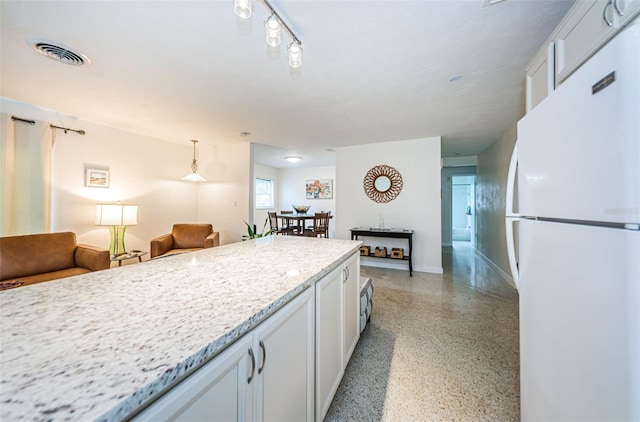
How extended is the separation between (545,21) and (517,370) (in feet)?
7.61

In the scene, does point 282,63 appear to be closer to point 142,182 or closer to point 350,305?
point 350,305

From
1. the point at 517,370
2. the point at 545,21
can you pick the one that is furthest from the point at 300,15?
the point at 517,370

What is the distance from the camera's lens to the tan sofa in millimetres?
2201

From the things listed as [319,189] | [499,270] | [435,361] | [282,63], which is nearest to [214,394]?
[435,361]

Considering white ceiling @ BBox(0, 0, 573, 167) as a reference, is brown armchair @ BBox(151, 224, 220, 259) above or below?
below

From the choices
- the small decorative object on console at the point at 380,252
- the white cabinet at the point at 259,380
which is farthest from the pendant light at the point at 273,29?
the small decorative object on console at the point at 380,252

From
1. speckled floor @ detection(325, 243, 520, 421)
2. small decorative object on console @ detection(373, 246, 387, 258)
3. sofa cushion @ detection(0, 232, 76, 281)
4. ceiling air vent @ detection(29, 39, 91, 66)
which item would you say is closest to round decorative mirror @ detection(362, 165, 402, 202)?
small decorative object on console @ detection(373, 246, 387, 258)

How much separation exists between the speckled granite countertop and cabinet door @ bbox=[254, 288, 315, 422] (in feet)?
0.23

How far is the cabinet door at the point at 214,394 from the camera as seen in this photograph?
444 mm

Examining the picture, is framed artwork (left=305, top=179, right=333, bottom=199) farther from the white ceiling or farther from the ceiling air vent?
the ceiling air vent

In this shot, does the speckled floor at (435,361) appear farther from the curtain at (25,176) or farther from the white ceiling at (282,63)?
the curtain at (25,176)

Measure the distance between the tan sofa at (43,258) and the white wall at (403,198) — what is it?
143 inches

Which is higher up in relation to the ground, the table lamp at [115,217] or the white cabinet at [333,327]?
the table lamp at [115,217]

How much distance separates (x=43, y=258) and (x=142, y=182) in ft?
5.98
